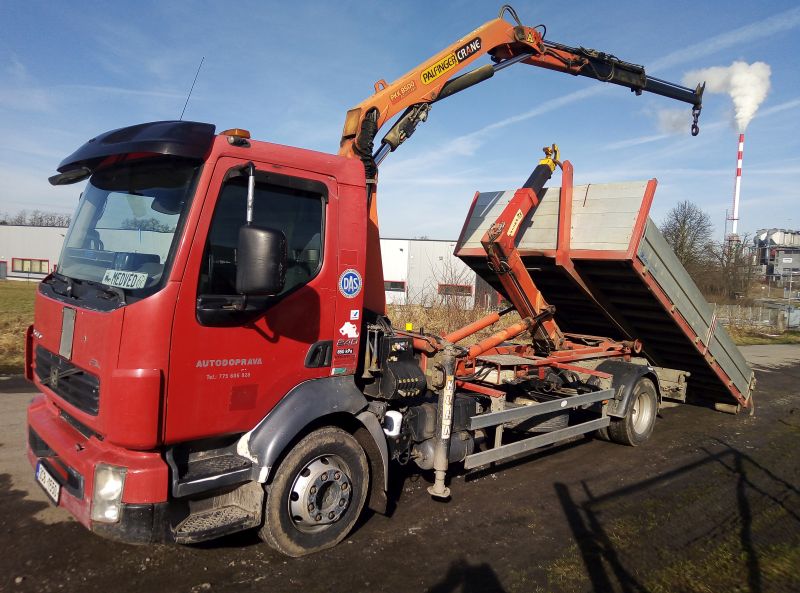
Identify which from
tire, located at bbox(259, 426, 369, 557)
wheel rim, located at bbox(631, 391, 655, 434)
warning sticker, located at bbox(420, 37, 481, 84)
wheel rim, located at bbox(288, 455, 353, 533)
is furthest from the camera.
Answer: wheel rim, located at bbox(631, 391, 655, 434)

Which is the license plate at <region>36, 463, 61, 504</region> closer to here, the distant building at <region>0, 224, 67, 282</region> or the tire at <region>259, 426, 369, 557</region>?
the tire at <region>259, 426, 369, 557</region>

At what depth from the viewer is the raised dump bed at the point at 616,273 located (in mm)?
6352

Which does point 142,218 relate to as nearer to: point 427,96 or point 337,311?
point 337,311

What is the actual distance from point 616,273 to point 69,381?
5.59 meters

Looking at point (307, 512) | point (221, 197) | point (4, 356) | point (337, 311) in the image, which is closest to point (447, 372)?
point (337, 311)

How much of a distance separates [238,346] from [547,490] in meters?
3.51

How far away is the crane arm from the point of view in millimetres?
5020

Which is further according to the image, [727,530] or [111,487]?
[727,530]

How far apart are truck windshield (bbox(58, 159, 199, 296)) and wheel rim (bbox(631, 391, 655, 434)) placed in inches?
240

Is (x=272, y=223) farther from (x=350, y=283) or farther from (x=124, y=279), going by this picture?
(x=124, y=279)

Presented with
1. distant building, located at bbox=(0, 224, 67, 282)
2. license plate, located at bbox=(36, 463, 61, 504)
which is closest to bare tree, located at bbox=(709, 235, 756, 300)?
license plate, located at bbox=(36, 463, 61, 504)

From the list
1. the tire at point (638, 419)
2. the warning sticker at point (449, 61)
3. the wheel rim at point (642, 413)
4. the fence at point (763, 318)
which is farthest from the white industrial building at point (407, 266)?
the fence at point (763, 318)

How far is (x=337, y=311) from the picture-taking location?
3986 millimetres

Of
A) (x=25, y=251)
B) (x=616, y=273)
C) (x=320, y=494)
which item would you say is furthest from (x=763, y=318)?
(x=25, y=251)
